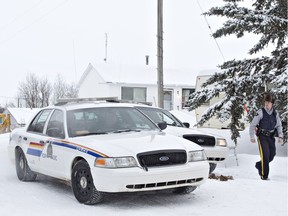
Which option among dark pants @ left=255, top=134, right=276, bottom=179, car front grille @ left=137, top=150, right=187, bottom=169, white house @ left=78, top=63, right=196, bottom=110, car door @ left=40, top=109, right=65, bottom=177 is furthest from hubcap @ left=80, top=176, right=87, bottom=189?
white house @ left=78, top=63, right=196, bottom=110

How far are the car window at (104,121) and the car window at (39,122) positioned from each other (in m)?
0.80

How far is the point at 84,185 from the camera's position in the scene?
20.0 feet

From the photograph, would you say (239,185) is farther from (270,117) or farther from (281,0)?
(281,0)

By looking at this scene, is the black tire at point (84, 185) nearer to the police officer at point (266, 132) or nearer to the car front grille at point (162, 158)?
the car front grille at point (162, 158)

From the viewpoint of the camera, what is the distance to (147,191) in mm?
5938

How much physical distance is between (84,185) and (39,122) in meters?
2.38

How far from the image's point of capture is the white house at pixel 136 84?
35.7 metres

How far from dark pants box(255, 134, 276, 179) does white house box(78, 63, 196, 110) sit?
25770 millimetres

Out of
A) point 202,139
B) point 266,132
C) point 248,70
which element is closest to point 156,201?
point 202,139

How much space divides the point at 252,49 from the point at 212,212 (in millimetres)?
9609

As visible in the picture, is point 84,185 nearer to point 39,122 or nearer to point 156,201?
point 156,201

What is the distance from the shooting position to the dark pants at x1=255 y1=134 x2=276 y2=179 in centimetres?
871

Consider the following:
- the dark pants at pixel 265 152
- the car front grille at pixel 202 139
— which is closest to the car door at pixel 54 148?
the car front grille at pixel 202 139

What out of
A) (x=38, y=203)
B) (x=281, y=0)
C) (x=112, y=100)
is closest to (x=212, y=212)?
(x=38, y=203)
